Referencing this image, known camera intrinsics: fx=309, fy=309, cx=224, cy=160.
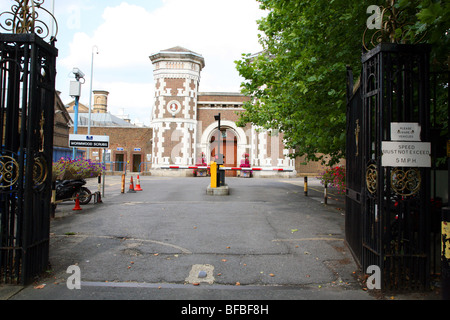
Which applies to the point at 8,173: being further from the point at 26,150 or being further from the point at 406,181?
the point at 406,181

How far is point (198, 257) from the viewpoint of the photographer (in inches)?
208

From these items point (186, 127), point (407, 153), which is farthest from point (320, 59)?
point (186, 127)

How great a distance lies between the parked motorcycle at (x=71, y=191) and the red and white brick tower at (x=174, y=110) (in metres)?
21.2

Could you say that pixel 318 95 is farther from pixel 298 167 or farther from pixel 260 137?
pixel 298 167

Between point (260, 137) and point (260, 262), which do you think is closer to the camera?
point (260, 262)

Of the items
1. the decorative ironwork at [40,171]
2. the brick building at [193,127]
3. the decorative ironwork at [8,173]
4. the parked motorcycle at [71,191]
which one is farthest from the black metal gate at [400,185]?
the brick building at [193,127]

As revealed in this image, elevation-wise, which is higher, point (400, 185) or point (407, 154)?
point (407, 154)

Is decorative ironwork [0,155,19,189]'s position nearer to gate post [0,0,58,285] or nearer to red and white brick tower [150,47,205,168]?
gate post [0,0,58,285]

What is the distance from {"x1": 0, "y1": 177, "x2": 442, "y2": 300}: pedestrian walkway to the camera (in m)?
3.89

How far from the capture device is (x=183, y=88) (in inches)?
1282

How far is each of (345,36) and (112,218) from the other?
307 inches

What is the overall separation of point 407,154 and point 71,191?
10215 millimetres

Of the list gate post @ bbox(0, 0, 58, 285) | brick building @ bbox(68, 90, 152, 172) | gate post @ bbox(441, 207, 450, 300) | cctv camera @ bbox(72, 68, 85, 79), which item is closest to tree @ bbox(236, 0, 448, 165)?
gate post @ bbox(441, 207, 450, 300)
